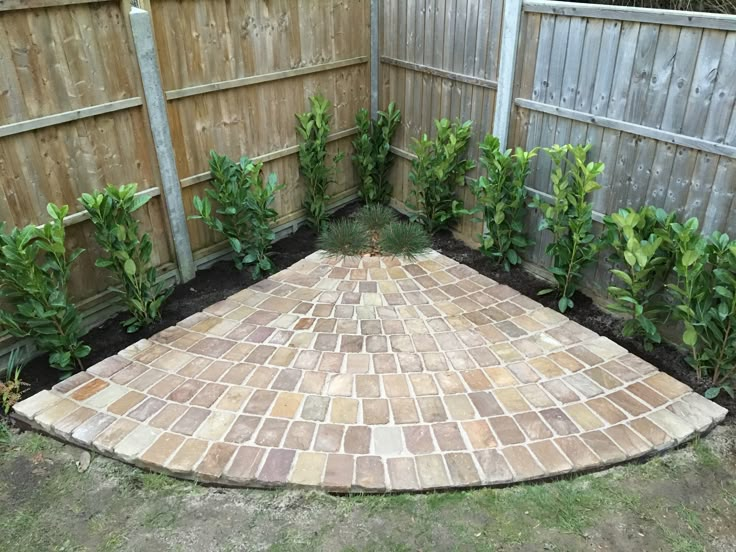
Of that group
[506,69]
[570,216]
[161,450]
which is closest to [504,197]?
[570,216]

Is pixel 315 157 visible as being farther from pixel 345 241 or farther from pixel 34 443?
pixel 34 443

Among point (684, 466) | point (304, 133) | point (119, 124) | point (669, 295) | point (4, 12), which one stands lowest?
point (684, 466)

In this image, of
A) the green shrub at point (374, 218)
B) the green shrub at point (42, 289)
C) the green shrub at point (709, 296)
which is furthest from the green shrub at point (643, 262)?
the green shrub at point (42, 289)

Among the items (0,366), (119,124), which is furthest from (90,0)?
(0,366)

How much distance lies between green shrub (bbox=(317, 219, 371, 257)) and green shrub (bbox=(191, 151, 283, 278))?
0.54m

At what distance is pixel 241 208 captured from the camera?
396cm

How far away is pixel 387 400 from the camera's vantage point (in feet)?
9.78

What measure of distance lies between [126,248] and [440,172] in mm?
2378

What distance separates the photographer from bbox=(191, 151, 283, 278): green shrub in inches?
152

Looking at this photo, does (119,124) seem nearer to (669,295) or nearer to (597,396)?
(597,396)

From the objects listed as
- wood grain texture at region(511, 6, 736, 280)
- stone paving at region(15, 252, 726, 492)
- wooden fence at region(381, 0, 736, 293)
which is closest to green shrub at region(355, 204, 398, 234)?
wooden fence at region(381, 0, 736, 293)

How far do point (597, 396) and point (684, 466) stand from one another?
1.68 feet

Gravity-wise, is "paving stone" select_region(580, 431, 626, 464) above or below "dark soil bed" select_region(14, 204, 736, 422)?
below

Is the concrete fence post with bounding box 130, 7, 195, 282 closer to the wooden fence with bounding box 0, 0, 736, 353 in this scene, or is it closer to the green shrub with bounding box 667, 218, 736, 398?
the wooden fence with bounding box 0, 0, 736, 353
